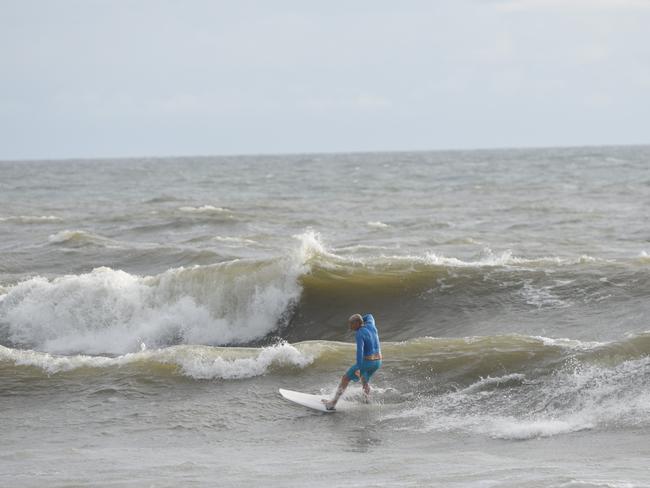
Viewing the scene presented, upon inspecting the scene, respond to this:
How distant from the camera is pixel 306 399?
1228 cm

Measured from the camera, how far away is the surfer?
11805mm

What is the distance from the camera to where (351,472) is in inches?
369

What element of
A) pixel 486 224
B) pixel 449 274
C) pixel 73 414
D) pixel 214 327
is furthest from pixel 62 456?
pixel 486 224

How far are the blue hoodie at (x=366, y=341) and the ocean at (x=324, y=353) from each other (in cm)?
69

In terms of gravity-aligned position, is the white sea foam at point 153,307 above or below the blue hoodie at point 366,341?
below

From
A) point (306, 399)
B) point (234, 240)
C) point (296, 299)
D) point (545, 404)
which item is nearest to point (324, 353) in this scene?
point (306, 399)

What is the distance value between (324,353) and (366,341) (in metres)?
2.24

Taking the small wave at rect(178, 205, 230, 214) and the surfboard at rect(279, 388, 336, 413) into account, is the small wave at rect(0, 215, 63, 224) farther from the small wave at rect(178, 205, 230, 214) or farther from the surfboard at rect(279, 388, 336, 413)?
the surfboard at rect(279, 388, 336, 413)

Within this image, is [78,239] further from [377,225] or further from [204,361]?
[204,361]

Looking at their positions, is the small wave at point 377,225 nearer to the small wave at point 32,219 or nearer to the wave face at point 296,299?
the wave face at point 296,299

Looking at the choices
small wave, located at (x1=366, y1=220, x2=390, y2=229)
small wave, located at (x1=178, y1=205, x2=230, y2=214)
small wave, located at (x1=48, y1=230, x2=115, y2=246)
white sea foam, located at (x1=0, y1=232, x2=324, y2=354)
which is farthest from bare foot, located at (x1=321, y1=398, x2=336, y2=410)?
small wave, located at (x1=178, y1=205, x2=230, y2=214)

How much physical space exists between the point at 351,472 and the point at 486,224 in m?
22.0

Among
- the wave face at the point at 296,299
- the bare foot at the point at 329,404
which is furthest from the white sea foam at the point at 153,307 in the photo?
the bare foot at the point at 329,404

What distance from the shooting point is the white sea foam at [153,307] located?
17.5m
